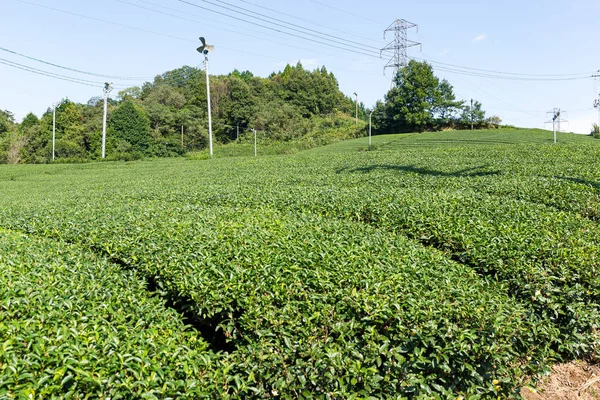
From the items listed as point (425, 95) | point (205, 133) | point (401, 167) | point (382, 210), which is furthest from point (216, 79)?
point (382, 210)

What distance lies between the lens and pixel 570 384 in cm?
395

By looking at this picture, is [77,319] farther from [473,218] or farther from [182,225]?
[473,218]

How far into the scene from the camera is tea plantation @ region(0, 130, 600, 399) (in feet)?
9.45

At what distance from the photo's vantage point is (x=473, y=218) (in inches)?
252

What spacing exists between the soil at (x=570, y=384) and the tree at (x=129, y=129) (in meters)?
64.7

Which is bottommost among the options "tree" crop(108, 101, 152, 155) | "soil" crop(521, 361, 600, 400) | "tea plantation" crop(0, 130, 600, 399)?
"soil" crop(521, 361, 600, 400)

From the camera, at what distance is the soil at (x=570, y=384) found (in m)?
3.79

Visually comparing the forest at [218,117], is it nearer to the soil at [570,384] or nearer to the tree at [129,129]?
the tree at [129,129]

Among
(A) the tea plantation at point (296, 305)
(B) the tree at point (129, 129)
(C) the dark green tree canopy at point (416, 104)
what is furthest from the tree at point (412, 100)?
(A) the tea plantation at point (296, 305)

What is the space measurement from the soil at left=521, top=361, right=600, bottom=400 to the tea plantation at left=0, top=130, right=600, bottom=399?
0.52ft

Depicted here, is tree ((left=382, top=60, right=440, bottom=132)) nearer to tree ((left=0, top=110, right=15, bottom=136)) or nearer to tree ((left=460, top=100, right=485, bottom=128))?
tree ((left=460, top=100, right=485, bottom=128))

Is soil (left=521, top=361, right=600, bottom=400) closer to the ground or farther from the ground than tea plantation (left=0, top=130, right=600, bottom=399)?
closer to the ground

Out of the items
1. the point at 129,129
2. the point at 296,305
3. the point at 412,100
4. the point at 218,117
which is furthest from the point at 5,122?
the point at 296,305

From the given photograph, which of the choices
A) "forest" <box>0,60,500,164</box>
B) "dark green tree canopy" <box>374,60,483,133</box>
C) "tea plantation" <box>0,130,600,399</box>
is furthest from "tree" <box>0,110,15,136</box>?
"tea plantation" <box>0,130,600,399</box>
